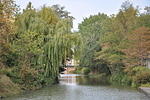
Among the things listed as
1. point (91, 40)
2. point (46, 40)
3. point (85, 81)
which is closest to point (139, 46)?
point (46, 40)

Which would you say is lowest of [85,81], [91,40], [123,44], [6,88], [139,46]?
[85,81]

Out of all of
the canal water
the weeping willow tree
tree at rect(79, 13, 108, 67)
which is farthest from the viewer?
tree at rect(79, 13, 108, 67)

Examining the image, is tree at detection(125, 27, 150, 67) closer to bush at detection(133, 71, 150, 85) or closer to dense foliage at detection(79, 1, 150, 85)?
dense foliage at detection(79, 1, 150, 85)

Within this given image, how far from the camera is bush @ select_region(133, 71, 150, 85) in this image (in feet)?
75.9

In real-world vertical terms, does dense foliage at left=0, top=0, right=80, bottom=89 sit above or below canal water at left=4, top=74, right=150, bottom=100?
above

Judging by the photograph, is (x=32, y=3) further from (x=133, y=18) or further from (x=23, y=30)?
(x=133, y=18)

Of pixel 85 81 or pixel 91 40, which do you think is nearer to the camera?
Result: pixel 85 81

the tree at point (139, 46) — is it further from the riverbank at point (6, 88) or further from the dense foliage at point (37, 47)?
the riverbank at point (6, 88)

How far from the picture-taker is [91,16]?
5569 centimetres

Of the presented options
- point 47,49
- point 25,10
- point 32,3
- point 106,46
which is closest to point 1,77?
point 47,49

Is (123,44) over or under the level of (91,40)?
under

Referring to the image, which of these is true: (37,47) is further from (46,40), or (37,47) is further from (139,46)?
(139,46)

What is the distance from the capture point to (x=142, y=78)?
77.3 feet

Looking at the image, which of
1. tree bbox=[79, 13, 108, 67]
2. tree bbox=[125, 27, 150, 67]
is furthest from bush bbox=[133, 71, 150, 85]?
tree bbox=[79, 13, 108, 67]
